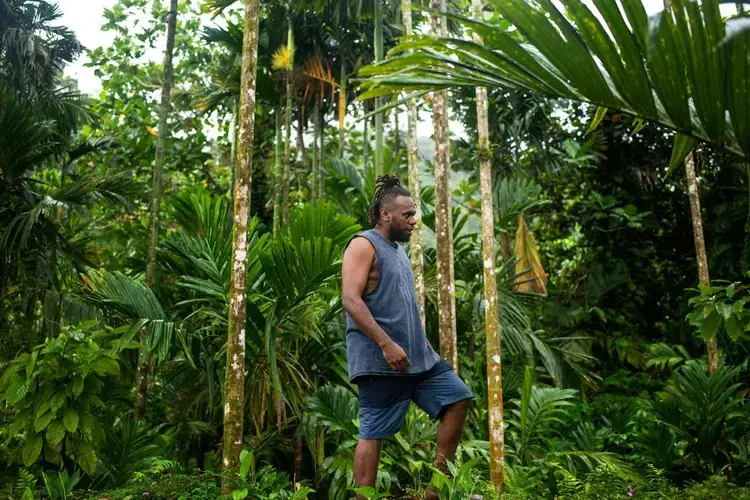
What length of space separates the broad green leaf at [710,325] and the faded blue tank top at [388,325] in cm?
136

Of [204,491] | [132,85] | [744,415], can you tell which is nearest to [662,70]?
[204,491]

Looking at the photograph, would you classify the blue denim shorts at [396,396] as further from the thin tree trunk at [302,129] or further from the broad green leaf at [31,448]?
the thin tree trunk at [302,129]

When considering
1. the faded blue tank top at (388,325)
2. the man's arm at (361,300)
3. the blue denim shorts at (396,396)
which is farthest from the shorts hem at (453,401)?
the man's arm at (361,300)

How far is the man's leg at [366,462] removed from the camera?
11.8 ft

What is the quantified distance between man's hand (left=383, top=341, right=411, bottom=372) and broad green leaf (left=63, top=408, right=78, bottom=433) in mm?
2231

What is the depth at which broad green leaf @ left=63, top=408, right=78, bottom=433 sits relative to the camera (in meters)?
4.50

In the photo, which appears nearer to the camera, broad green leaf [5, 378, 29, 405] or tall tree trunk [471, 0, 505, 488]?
broad green leaf [5, 378, 29, 405]

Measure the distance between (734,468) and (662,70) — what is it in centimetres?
457

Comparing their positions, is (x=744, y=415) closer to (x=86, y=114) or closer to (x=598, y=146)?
(x=598, y=146)

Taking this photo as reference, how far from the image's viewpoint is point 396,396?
3.70 m

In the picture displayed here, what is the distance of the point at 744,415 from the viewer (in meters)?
5.83

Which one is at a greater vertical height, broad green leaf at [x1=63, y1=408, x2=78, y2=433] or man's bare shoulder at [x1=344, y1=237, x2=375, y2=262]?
man's bare shoulder at [x1=344, y1=237, x2=375, y2=262]

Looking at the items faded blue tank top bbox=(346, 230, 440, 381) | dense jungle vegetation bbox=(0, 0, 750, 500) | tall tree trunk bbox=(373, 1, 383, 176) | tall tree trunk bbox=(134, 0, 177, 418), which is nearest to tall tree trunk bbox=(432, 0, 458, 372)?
dense jungle vegetation bbox=(0, 0, 750, 500)

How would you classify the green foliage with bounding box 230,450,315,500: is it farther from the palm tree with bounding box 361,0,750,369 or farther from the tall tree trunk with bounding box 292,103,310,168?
the tall tree trunk with bounding box 292,103,310,168
